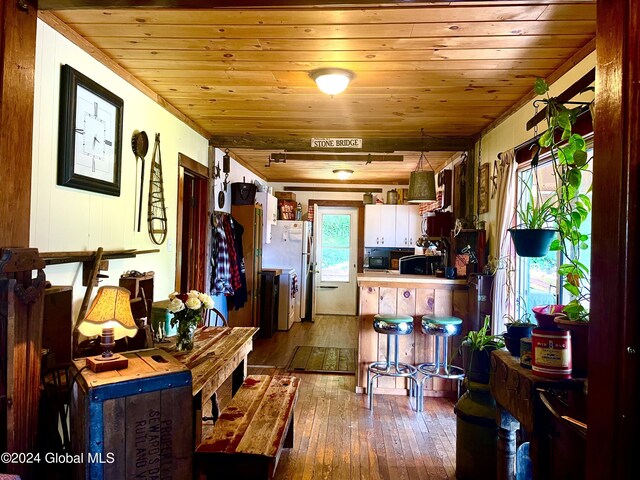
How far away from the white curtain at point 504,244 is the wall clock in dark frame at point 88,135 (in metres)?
2.62

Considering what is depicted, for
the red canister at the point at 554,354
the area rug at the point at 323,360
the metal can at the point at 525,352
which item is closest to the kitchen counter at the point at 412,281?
the area rug at the point at 323,360

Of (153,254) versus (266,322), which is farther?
(266,322)

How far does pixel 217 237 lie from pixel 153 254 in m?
1.52

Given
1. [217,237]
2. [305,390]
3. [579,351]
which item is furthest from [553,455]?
[217,237]

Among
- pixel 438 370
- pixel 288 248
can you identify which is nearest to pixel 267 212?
pixel 288 248

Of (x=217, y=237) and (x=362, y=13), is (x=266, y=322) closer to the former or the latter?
(x=217, y=237)

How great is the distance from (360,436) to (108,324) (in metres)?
2.01

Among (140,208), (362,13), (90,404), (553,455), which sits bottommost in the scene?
(553,455)

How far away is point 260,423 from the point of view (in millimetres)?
2234

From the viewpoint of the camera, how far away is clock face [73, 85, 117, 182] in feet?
7.62

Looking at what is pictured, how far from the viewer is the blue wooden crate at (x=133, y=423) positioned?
1535 mm

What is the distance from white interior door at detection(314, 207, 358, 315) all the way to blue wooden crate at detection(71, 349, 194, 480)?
6.29 metres

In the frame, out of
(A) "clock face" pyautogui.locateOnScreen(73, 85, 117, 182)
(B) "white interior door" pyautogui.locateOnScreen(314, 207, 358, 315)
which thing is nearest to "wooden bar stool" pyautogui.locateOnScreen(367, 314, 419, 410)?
(A) "clock face" pyautogui.locateOnScreen(73, 85, 117, 182)

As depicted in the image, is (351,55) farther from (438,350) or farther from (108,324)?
(438,350)
